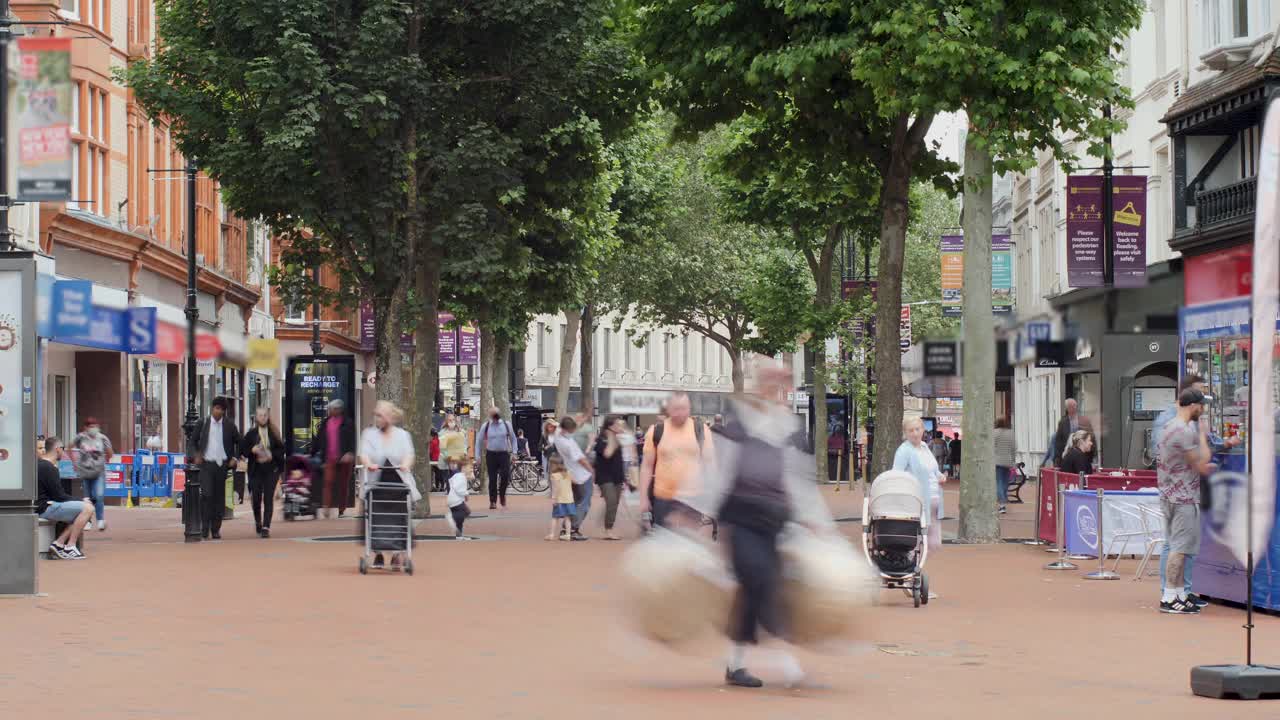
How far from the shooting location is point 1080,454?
85.3 ft

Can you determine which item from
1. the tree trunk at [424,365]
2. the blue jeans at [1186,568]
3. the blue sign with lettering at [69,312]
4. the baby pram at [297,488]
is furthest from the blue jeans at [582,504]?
the blue sign with lettering at [69,312]

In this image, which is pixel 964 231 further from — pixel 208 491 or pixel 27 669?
pixel 27 669

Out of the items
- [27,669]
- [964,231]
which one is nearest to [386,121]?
[964,231]

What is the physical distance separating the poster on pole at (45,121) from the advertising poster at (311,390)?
19629 mm

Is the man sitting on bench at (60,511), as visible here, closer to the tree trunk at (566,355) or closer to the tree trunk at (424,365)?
the tree trunk at (424,365)

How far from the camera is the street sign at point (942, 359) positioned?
684cm

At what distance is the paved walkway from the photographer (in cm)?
1105

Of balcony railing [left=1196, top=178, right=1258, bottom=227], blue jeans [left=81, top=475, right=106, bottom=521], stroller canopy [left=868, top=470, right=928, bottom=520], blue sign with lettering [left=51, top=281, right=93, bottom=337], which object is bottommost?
blue jeans [left=81, top=475, right=106, bottom=521]

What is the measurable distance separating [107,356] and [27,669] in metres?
27.4

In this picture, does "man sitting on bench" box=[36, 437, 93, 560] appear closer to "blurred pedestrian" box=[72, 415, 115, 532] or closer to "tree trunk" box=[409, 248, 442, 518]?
"blurred pedestrian" box=[72, 415, 115, 532]

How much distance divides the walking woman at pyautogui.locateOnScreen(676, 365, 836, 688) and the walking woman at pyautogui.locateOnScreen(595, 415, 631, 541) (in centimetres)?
1742

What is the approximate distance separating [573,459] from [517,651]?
14.7 meters

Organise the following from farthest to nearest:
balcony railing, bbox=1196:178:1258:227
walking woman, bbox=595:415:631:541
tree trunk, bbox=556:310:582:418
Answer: tree trunk, bbox=556:310:582:418, balcony railing, bbox=1196:178:1258:227, walking woman, bbox=595:415:631:541

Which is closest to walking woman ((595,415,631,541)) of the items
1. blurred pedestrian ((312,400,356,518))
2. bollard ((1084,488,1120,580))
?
blurred pedestrian ((312,400,356,518))
